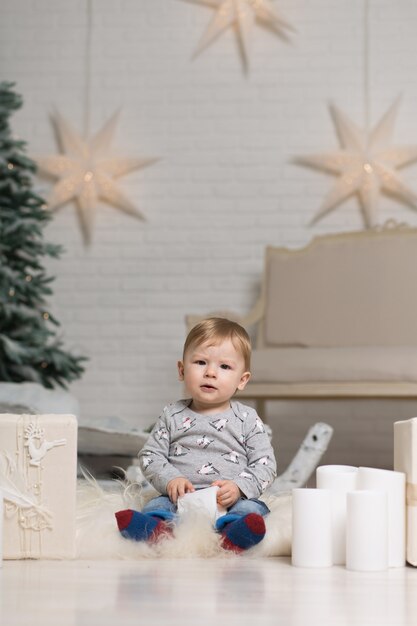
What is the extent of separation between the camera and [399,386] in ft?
13.1

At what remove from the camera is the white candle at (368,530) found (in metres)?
1.72

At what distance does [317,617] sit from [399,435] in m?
0.63

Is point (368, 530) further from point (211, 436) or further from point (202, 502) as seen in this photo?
point (211, 436)

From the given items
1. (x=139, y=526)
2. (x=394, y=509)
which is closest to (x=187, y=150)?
(x=139, y=526)

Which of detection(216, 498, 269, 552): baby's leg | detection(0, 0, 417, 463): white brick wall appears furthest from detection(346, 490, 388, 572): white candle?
detection(0, 0, 417, 463): white brick wall

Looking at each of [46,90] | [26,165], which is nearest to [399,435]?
[26,165]

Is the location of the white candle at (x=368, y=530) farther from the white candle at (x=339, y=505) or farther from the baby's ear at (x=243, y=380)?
the baby's ear at (x=243, y=380)

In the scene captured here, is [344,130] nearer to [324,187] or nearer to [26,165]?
[324,187]

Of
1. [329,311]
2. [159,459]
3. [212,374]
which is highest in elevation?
[329,311]

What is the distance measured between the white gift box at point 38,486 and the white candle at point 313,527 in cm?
43

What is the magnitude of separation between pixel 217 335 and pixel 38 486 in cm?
57

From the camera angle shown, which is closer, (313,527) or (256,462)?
(313,527)

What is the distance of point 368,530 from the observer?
5.67ft

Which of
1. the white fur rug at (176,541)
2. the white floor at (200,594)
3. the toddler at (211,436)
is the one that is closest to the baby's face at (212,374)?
the toddler at (211,436)
